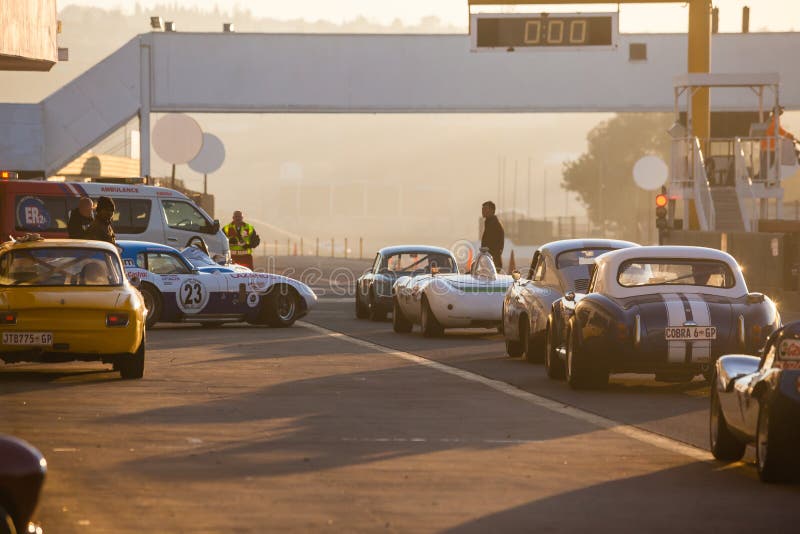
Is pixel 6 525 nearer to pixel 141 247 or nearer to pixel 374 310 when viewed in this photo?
pixel 141 247

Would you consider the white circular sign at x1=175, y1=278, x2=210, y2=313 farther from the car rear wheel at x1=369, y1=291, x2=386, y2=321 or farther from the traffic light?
the traffic light

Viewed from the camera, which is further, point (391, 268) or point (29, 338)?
point (391, 268)

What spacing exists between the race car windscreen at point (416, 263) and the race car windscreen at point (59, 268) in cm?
991

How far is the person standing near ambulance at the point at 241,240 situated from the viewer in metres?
35.0

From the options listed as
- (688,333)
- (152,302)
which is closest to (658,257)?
(688,333)

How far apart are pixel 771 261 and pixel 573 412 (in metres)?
20.3

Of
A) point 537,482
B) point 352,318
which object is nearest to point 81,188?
point 352,318

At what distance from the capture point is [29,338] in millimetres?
16016

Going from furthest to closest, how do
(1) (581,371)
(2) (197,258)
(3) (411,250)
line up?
1. (3) (411,250)
2. (2) (197,258)
3. (1) (581,371)

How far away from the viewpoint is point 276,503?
889cm

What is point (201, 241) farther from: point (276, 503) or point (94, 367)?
point (276, 503)

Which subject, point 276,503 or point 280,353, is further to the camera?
point 280,353

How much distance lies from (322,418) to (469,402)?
72.4 inches

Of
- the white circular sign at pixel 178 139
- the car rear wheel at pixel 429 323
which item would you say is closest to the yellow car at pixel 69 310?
the car rear wheel at pixel 429 323
